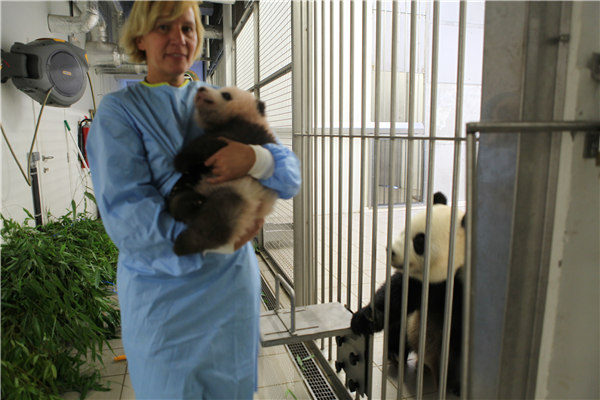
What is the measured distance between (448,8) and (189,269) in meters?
1.33

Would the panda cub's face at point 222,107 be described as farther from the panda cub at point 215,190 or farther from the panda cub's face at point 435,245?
the panda cub's face at point 435,245

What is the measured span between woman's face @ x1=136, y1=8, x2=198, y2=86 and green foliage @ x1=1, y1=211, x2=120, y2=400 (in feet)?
4.90

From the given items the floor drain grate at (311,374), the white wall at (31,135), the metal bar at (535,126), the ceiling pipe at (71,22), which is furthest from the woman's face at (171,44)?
the ceiling pipe at (71,22)

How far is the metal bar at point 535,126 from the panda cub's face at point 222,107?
0.48m

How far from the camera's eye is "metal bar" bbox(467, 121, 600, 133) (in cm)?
82

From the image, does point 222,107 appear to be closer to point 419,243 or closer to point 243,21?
point 419,243

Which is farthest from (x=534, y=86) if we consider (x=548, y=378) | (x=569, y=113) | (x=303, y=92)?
(x=303, y=92)

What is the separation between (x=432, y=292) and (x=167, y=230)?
3.88ft

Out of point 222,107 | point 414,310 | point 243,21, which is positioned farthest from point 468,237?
point 243,21

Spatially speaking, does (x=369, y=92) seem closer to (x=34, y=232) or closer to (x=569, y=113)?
(x=34, y=232)

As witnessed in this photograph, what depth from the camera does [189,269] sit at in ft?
3.06

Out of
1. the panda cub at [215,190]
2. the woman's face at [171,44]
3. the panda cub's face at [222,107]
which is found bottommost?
the panda cub at [215,190]

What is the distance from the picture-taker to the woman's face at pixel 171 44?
88cm

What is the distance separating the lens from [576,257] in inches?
36.3
